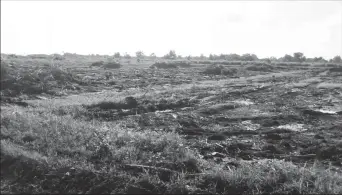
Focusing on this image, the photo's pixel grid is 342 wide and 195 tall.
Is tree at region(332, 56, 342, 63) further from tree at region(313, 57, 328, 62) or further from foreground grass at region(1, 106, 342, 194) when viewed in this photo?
foreground grass at region(1, 106, 342, 194)

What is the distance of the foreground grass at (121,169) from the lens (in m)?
5.06

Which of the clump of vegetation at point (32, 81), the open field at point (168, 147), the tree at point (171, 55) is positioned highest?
the tree at point (171, 55)

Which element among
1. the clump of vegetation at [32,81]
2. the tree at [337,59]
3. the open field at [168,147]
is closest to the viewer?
the open field at [168,147]

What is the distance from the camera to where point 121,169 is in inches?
223

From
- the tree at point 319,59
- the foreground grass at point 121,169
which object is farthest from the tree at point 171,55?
the foreground grass at point 121,169

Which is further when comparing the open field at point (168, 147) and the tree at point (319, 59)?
the tree at point (319, 59)

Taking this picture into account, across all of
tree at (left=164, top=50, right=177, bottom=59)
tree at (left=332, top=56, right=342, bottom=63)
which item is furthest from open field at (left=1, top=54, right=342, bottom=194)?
tree at (left=332, top=56, right=342, bottom=63)

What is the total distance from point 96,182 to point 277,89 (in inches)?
564

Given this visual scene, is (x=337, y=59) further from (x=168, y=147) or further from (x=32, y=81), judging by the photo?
(x=168, y=147)

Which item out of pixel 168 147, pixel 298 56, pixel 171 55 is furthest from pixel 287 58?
pixel 168 147

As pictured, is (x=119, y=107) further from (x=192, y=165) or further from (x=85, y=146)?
(x=192, y=165)

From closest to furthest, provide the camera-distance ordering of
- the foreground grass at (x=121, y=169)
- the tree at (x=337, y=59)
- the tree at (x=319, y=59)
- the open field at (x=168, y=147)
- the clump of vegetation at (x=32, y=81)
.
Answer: the foreground grass at (x=121, y=169) → the open field at (x=168, y=147) → the clump of vegetation at (x=32, y=81) → the tree at (x=337, y=59) → the tree at (x=319, y=59)

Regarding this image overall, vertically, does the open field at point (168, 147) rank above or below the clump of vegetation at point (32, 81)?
below

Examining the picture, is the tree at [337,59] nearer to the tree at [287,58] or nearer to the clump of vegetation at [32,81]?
the tree at [287,58]
